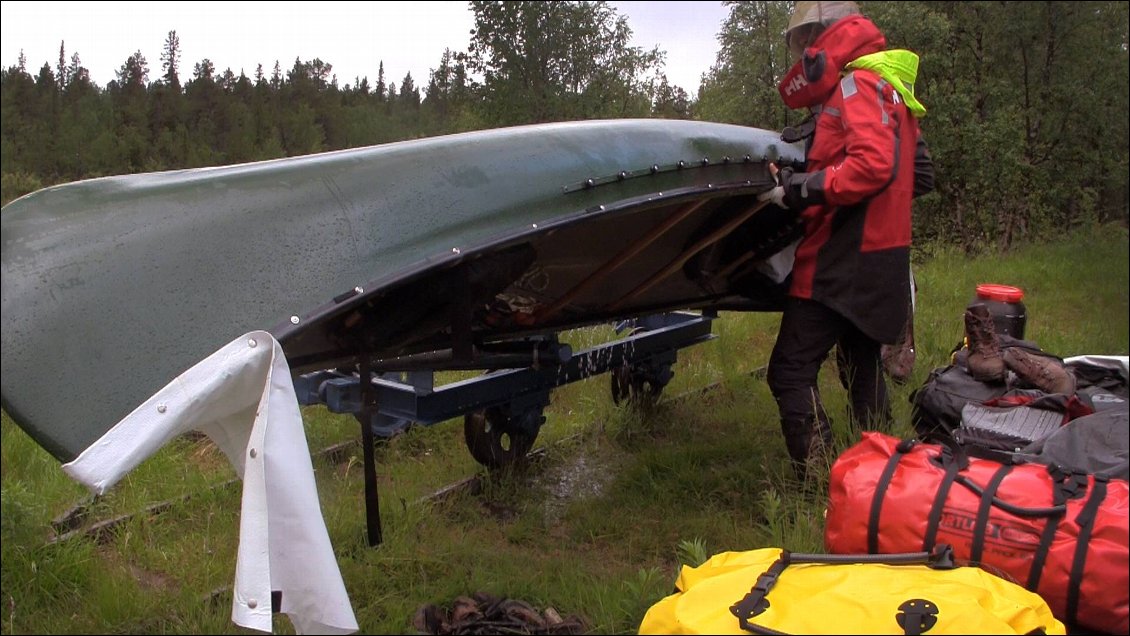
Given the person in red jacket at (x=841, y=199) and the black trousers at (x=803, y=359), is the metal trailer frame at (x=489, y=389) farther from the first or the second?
the person in red jacket at (x=841, y=199)

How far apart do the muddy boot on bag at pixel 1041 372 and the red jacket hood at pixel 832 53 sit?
147cm

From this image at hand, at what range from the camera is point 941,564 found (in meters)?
2.67

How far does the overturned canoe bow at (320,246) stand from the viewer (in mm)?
2428

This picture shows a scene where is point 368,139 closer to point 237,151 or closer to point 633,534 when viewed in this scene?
point 237,151

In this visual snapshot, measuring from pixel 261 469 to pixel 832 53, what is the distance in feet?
9.76

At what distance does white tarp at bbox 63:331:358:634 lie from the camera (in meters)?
2.30

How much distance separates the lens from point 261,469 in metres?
2.31

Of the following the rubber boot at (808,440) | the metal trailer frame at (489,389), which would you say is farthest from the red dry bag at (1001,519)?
the metal trailer frame at (489,389)

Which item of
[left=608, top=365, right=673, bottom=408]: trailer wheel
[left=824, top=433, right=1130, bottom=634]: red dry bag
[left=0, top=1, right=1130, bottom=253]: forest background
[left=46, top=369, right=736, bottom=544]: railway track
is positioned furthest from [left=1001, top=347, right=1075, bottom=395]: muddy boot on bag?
[left=0, top=1, right=1130, bottom=253]: forest background

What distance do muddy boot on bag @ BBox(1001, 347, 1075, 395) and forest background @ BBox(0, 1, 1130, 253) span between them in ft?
15.5

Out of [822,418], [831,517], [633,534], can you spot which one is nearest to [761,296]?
[822,418]

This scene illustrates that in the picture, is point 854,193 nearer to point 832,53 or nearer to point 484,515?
point 832,53

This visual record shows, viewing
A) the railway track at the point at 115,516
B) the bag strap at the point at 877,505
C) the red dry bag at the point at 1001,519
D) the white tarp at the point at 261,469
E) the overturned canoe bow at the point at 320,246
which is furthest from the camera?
the railway track at the point at 115,516

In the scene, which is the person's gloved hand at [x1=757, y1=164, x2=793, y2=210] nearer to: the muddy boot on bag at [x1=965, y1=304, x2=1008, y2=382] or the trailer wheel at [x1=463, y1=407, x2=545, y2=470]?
the muddy boot on bag at [x1=965, y1=304, x2=1008, y2=382]
